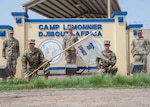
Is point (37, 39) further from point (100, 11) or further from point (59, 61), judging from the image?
point (100, 11)

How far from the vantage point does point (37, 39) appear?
46.0 ft

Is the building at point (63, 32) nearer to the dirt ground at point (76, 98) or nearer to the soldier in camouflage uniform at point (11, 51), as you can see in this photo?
the soldier in camouflage uniform at point (11, 51)

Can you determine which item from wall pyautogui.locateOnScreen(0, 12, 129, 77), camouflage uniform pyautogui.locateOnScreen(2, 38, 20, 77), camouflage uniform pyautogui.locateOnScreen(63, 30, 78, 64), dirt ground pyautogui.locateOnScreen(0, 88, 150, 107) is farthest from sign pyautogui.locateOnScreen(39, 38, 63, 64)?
dirt ground pyautogui.locateOnScreen(0, 88, 150, 107)

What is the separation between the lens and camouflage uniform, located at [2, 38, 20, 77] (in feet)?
41.9

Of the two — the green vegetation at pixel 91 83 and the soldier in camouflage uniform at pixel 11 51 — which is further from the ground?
the soldier in camouflage uniform at pixel 11 51

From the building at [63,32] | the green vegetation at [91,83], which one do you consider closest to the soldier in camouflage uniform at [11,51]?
the building at [63,32]

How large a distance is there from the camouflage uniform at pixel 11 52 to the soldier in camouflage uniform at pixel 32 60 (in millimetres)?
2504

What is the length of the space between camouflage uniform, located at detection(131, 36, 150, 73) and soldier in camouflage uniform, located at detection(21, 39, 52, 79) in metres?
3.94

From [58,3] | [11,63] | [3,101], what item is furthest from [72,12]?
[3,101]

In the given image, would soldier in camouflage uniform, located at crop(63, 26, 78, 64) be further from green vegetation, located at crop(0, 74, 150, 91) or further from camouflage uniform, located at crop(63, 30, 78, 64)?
green vegetation, located at crop(0, 74, 150, 91)

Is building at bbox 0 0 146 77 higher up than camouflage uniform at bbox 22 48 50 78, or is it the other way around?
building at bbox 0 0 146 77

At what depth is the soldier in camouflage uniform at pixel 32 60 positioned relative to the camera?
1030cm

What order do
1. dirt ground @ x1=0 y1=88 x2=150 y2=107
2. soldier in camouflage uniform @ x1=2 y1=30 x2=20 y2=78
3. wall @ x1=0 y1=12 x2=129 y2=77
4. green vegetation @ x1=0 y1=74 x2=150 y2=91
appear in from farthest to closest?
wall @ x1=0 y1=12 x2=129 y2=77 → soldier in camouflage uniform @ x1=2 y1=30 x2=20 y2=78 → green vegetation @ x1=0 y1=74 x2=150 y2=91 → dirt ground @ x1=0 y1=88 x2=150 y2=107

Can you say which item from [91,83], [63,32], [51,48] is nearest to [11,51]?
[51,48]
